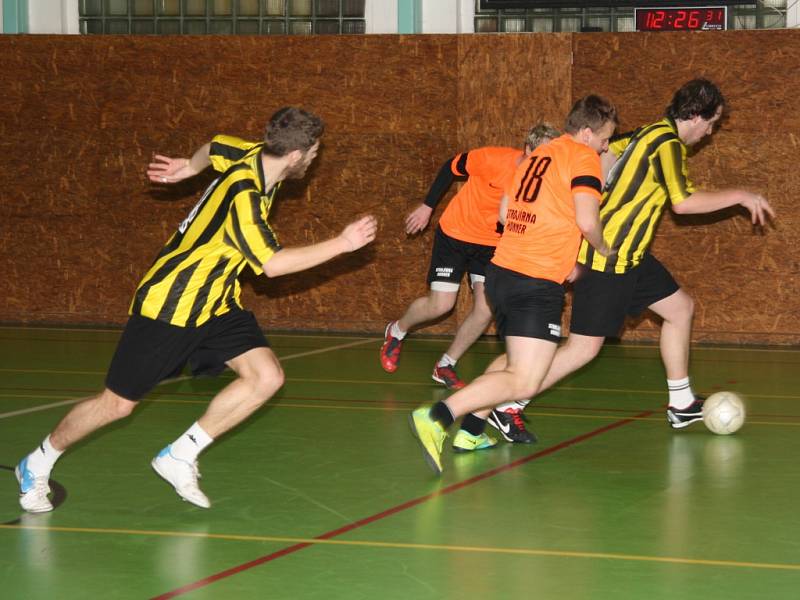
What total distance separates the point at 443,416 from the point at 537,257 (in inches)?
34.4

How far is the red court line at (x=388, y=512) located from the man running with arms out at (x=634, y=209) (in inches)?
15.0

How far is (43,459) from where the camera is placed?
499 cm

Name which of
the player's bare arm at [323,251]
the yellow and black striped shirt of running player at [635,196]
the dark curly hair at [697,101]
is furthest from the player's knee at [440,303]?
the player's bare arm at [323,251]

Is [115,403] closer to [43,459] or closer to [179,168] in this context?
[43,459]

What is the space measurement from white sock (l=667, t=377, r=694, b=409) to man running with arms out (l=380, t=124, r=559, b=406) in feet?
5.63

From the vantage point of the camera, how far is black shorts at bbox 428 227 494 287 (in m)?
8.58

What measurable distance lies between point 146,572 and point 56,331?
28.6ft

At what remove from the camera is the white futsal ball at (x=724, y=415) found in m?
Answer: 6.79

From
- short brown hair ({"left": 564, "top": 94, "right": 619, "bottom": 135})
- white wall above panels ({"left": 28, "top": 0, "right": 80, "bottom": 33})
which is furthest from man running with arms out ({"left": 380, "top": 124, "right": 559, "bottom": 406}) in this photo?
white wall above panels ({"left": 28, "top": 0, "right": 80, "bottom": 33})

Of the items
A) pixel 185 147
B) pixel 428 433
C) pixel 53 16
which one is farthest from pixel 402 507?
pixel 53 16

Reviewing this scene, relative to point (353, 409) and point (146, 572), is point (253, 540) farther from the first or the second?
point (353, 409)

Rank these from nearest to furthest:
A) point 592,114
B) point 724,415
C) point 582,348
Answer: point 592,114 < point 582,348 < point 724,415

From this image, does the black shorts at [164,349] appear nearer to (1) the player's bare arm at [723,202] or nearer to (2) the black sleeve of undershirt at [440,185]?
(1) the player's bare arm at [723,202]

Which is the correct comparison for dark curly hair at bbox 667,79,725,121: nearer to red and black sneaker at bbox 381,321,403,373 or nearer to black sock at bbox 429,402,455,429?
black sock at bbox 429,402,455,429
